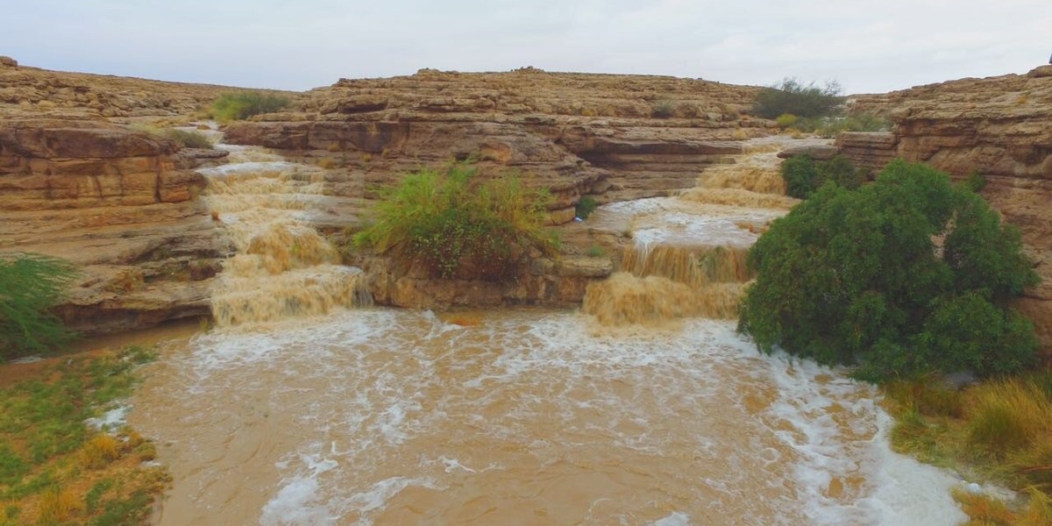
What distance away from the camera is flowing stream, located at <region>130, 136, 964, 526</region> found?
5.60 m

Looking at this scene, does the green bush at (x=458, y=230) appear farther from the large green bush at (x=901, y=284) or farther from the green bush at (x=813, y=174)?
the green bush at (x=813, y=174)

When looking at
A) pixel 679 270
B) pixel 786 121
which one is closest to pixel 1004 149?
pixel 679 270

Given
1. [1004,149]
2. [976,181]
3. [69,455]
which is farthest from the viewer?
[976,181]

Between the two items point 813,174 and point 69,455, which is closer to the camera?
point 69,455

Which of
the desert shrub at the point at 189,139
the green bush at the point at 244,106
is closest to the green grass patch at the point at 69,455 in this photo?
the desert shrub at the point at 189,139

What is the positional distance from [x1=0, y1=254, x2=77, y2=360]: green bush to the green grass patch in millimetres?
394

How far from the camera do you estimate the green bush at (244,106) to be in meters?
21.0

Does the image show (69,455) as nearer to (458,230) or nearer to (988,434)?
(458,230)

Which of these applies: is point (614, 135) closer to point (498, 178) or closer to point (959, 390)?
point (498, 178)

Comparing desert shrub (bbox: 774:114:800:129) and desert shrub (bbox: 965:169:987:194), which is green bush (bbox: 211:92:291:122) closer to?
desert shrub (bbox: 774:114:800:129)

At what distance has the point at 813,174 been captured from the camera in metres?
13.8

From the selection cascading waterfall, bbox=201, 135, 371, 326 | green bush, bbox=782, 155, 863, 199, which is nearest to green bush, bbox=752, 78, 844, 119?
green bush, bbox=782, 155, 863, 199

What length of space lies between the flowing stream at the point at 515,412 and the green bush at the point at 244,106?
11399mm

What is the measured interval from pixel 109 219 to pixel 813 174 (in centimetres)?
1466
